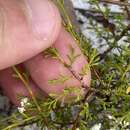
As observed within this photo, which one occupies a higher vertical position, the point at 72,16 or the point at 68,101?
the point at 72,16

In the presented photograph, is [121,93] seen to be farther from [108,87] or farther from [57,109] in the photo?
[57,109]

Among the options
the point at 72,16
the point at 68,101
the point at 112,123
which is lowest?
the point at 112,123

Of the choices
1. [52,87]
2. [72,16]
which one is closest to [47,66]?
[52,87]

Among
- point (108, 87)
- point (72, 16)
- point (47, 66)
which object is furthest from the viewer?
point (72, 16)

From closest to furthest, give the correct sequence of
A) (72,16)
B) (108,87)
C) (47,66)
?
(108,87) → (47,66) → (72,16)
